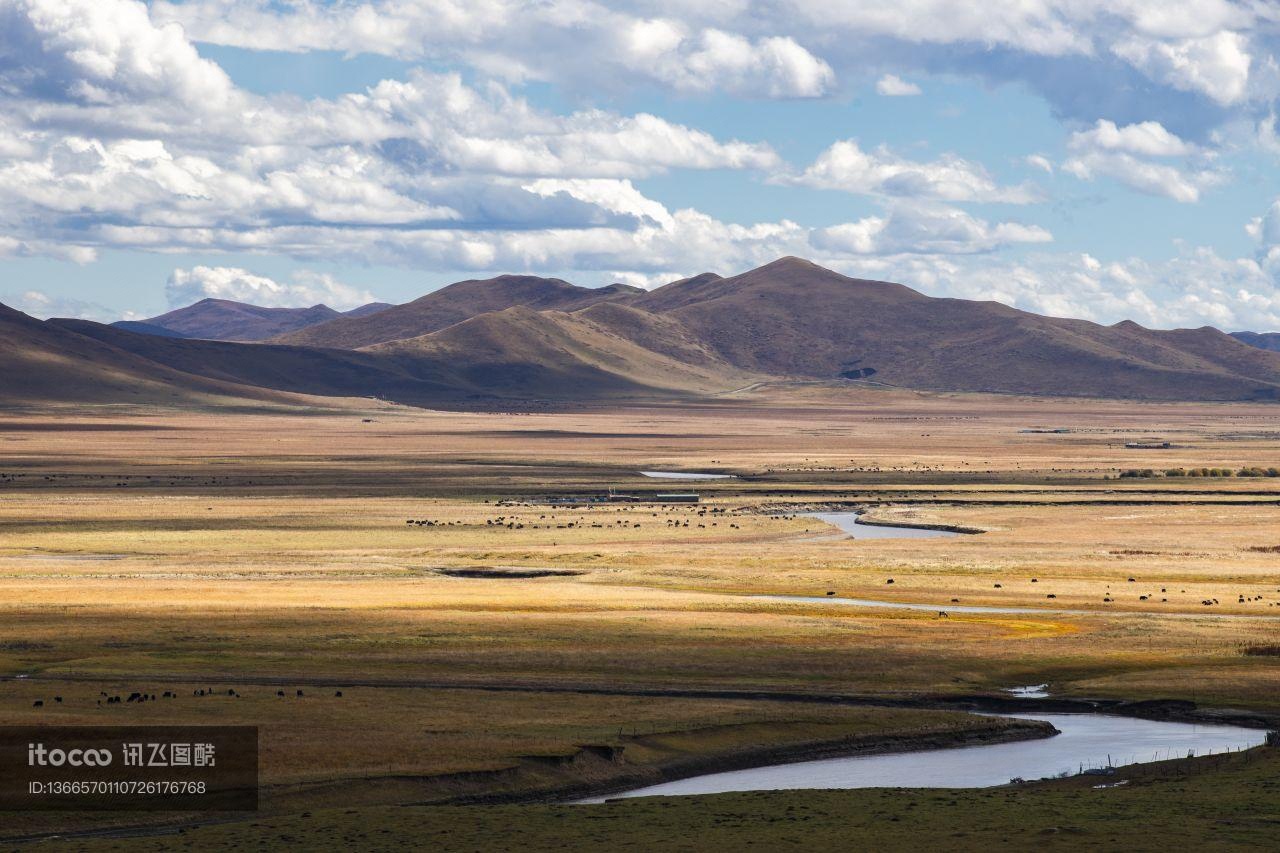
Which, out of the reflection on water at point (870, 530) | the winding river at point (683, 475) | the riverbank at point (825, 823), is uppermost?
the winding river at point (683, 475)

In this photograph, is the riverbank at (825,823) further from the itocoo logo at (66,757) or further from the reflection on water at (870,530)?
the reflection on water at (870,530)

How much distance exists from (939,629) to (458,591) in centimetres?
2617

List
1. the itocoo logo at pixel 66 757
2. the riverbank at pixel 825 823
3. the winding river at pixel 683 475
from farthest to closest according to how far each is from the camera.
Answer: the winding river at pixel 683 475, the itocoo logo at pixel 66 757, the riverbank at pixel 825 823

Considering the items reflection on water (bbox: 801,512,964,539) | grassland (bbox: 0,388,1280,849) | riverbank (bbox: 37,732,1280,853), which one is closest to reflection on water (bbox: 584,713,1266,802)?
grassland (bbox: 0,388,1280,849)

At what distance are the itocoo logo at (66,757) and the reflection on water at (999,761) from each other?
13.0 metres

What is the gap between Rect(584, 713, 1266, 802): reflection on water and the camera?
4547cm

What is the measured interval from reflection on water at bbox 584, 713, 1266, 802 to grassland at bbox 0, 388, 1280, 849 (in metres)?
1.50

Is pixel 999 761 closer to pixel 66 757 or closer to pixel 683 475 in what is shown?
pixel 66 757

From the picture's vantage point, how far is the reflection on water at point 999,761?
149 feet

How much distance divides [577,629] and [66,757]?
30.3m

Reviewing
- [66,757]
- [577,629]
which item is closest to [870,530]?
[577,629]

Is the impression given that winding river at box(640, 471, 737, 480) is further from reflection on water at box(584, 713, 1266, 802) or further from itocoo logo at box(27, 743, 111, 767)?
itocoo logo at box(27, 743, 111, 767)

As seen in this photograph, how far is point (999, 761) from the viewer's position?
158ft

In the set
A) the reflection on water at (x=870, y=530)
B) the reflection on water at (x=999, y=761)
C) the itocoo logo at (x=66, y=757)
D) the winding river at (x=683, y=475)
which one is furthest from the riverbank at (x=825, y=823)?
the winding river at (x=683, y=475)
